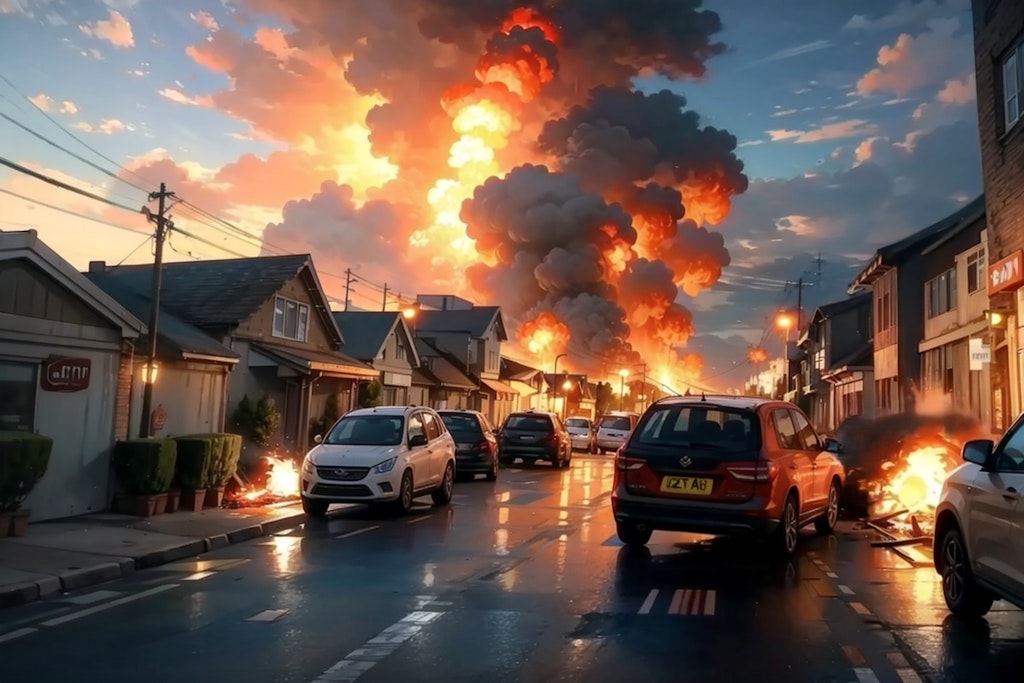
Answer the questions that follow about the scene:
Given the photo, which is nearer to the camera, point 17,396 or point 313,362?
point 17,396

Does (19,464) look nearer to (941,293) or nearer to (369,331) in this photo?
(941,293)

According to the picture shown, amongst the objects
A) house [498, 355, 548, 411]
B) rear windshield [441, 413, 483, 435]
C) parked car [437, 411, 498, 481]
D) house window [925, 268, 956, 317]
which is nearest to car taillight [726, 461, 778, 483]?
parked car [437, 411, 498, 481]

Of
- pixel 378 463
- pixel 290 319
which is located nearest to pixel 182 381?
pixel 378 463

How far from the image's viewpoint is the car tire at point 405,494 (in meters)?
14.5

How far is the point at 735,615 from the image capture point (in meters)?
7.55

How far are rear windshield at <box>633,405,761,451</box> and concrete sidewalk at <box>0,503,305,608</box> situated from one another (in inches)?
212

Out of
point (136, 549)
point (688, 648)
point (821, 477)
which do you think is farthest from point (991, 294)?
point (136, 549)

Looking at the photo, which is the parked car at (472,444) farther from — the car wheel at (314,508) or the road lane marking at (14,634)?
the road lane marking at (14,634)

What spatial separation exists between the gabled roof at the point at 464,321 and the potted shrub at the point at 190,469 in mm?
40296

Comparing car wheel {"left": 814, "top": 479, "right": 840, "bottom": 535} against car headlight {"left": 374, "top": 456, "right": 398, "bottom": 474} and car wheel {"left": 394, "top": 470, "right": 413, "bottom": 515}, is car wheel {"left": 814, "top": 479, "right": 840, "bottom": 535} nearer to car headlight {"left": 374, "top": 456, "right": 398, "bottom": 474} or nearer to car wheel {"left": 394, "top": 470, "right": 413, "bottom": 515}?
A: car wheel {"left": 394, "top": 470, "right": 413, "bottom": 515}

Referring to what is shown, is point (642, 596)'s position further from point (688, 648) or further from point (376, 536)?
point (376, 536)

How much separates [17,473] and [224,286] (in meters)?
17.6

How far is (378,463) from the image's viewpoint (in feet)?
47.0

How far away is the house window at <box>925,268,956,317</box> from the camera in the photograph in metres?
25.3
